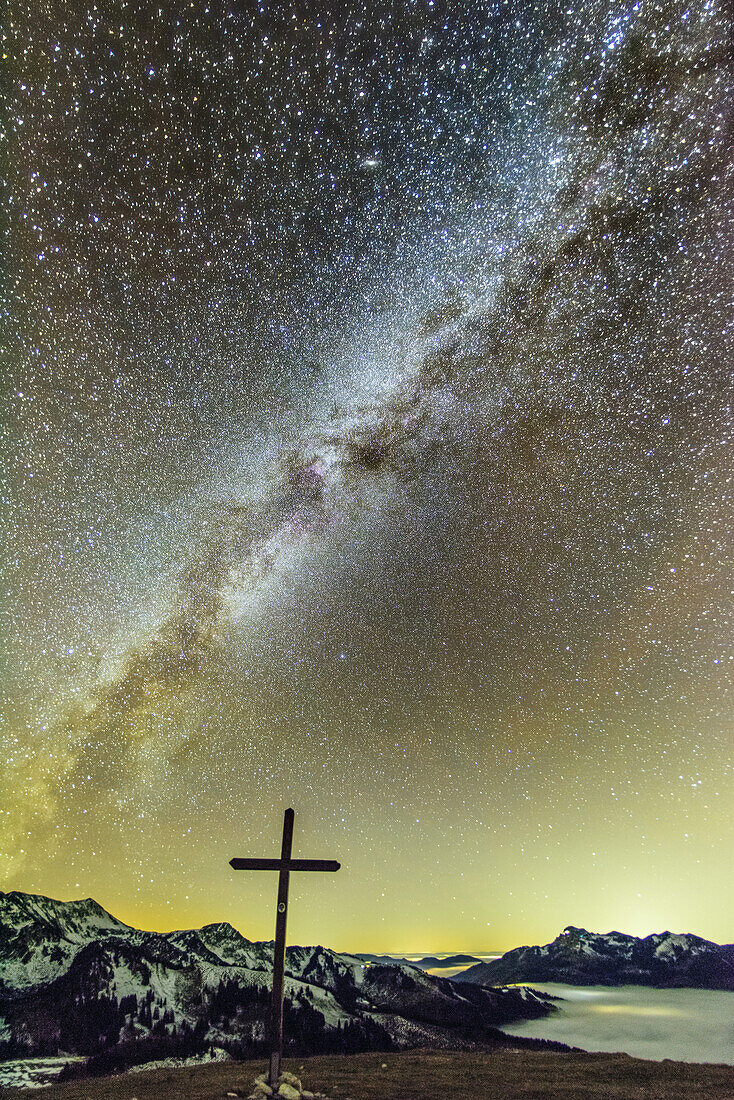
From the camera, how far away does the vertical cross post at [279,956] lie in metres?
8.59

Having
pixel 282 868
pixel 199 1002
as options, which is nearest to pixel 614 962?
pixel 199 1002

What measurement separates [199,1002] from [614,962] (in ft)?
219

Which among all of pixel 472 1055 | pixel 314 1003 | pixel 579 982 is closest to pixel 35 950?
pixel 314 1003

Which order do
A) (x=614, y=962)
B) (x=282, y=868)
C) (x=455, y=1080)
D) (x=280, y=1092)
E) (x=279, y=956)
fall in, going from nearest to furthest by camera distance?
(x=280, y=1092), (x=279, y=956), (x=282, y=868), (x=455, y=1080), (x=614, y=962)

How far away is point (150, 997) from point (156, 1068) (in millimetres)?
10681

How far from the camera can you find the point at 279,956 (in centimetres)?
941

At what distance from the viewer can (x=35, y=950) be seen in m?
34.8

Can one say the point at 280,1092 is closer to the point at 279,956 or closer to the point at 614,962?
the point at 279,956

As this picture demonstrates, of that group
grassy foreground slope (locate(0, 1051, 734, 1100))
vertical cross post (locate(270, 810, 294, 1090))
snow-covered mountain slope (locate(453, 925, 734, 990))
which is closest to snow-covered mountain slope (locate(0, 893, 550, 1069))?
grassy foreground slope (locate(0, 1051, 734, 1100))

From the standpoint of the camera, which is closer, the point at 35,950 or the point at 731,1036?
the point at 731,1036

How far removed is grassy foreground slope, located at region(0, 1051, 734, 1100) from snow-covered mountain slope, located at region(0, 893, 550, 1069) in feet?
22.0

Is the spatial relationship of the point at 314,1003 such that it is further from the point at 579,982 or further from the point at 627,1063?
the point at 579,982

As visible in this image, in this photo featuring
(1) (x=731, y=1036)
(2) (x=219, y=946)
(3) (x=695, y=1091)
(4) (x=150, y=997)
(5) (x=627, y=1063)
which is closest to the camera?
(3) (x=695, y=1091)

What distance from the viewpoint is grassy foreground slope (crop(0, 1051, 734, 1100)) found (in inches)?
402
